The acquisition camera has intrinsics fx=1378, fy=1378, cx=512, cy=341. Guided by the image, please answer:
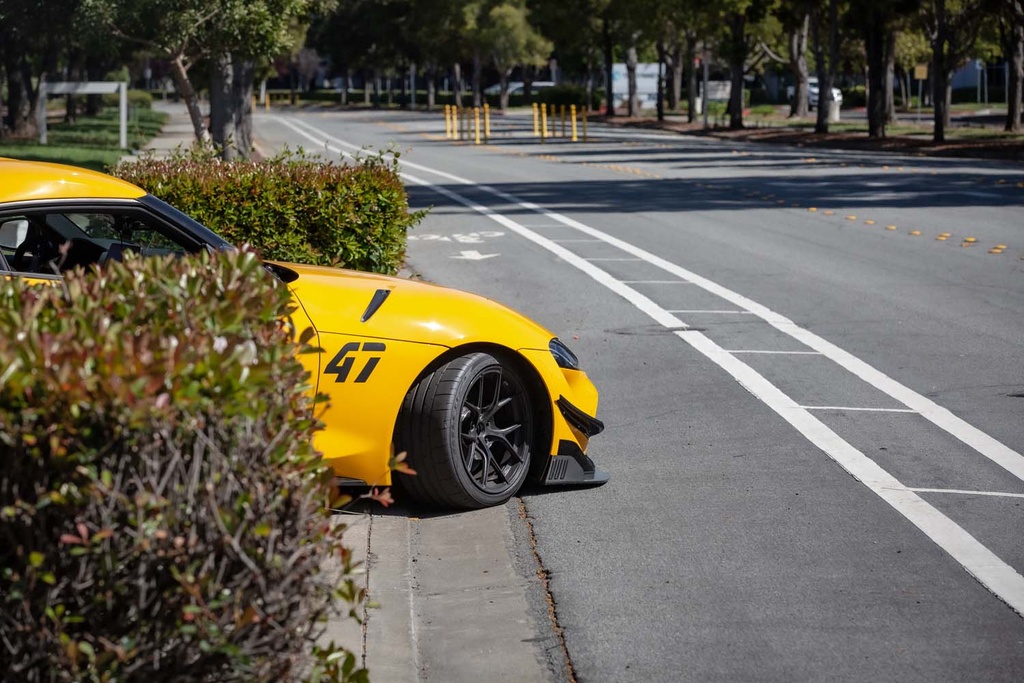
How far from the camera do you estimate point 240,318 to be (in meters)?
3.41

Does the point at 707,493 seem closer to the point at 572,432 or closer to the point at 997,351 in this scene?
the point at 572,432

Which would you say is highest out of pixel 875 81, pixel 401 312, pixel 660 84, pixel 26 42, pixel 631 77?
pixel 631 77

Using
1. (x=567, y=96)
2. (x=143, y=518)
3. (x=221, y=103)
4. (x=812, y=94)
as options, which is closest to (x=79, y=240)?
(x=143, y=518)

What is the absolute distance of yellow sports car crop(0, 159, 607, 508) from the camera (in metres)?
5.71

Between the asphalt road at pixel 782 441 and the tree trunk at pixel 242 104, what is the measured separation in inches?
596

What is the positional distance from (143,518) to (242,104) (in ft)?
113

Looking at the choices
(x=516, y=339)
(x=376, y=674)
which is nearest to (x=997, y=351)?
(x=516, y=339)

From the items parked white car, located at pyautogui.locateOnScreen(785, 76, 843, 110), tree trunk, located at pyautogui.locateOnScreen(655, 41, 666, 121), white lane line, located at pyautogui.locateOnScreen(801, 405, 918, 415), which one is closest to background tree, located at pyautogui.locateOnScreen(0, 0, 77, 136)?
white lane line, located at pyautogui.locateOnScreen(801, 405, 918, 415)

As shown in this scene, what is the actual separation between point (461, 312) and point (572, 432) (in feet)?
2.80

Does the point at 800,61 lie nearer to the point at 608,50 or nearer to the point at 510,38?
the point at 608,50

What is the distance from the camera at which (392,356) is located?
5.86 meters

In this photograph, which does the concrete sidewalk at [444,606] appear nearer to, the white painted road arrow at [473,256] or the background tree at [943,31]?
the white painted road arrow at [473,256]

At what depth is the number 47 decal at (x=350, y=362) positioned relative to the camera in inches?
225

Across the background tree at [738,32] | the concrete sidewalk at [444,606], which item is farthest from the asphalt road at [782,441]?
the background tree at [738,32]
